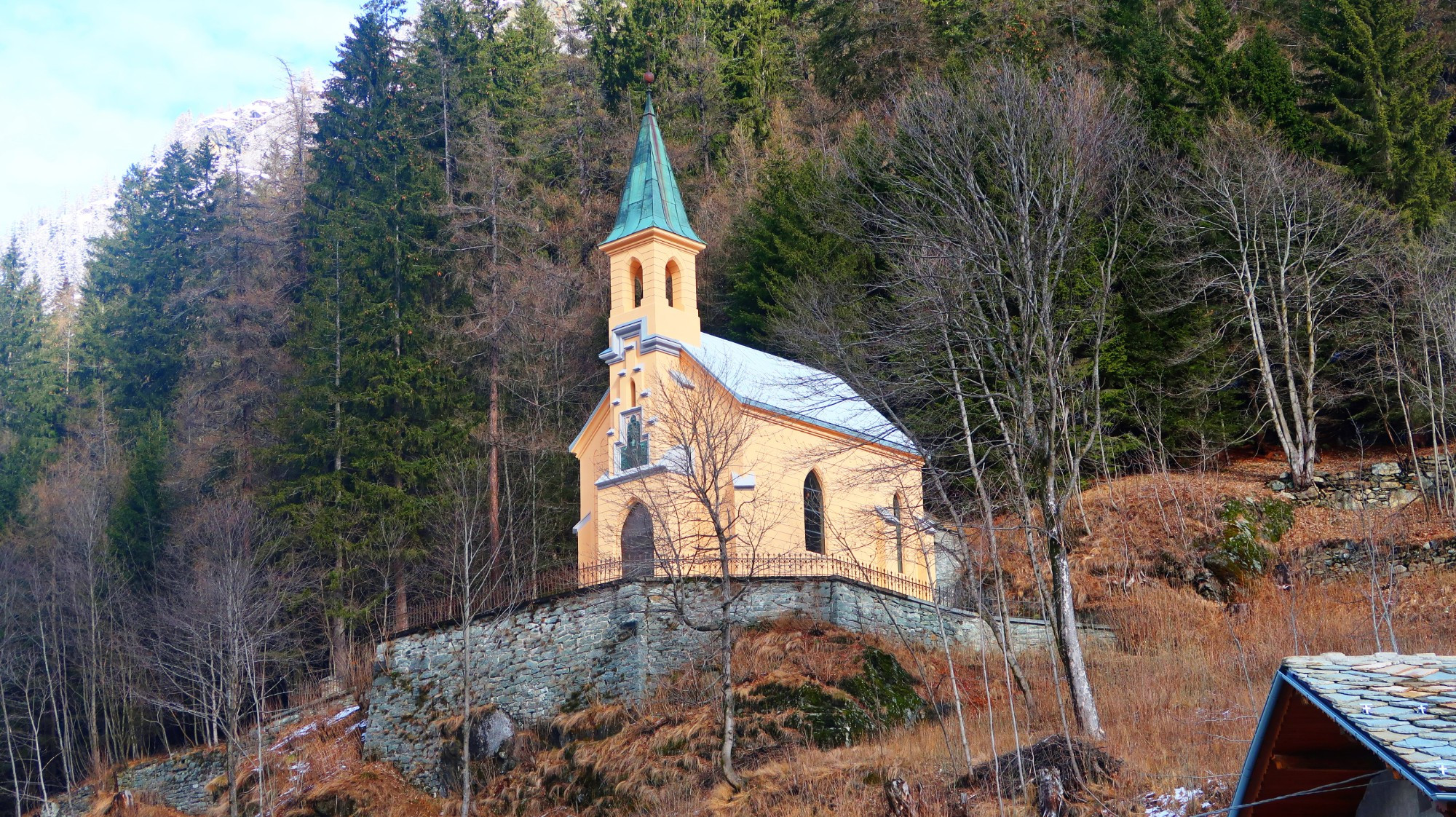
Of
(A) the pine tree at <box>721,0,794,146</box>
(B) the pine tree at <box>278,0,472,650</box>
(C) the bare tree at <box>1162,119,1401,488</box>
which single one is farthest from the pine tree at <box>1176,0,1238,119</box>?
(B) the pine tree at <box>278,0,472,650</box>

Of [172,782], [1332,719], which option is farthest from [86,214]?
[1332,719]

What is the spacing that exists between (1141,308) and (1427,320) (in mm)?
5814

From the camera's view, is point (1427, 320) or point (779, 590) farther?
point (1427, 320)

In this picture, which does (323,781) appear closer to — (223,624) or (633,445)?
(223,624)

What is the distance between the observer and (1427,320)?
25.9 meters

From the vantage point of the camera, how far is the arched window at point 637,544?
23.5 m

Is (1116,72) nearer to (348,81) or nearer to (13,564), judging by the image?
(348,81)

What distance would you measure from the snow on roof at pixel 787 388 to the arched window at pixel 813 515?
1.28 meters

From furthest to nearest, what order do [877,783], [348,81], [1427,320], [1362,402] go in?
[348,81], [1362,402], [1427,320], [877,783]

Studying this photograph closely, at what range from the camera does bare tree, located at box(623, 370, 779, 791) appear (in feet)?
68.5

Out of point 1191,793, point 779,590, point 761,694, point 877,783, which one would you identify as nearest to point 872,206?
point 779,590

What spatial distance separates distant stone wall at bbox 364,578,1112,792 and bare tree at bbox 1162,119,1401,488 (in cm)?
869

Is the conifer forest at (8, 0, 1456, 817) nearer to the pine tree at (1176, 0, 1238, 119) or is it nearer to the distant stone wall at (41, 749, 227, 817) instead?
the pine tree at (1176, 0, 1238, 119)

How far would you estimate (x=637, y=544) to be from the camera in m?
24.8
